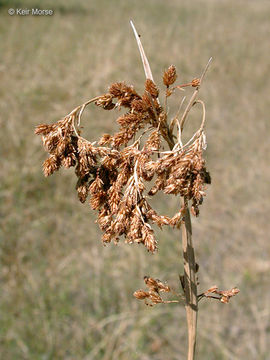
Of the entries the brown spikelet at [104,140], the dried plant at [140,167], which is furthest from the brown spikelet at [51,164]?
the brown spikelet at [104,140]

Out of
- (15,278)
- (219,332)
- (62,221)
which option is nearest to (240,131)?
(62,221)

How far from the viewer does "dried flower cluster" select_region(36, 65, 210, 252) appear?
877 mm

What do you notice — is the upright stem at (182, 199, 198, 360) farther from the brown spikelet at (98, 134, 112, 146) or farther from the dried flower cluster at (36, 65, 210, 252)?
the brown spikelet at (98, 134, 112, 146)

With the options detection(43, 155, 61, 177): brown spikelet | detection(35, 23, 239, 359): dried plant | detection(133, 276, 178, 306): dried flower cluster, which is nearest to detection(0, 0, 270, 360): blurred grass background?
detection(133, 276, 178, 306): dried flower cluster

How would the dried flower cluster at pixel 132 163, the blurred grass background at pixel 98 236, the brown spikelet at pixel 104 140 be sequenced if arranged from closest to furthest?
the dried flower cluster at pixel 132 163
the brown spikelet at pixel 104 140
the blurred grass background at pixel 98 236

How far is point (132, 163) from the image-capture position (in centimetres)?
96

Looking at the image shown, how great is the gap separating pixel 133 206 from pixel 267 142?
6.75 metres

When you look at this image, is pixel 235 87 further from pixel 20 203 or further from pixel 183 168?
pixel 183 168

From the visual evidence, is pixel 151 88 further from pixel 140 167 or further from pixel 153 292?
pixel 153 292

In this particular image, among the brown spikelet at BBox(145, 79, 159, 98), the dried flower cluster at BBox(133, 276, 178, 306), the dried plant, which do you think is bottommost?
the dried flower cluster at BBox(133, 276, 178, 306)

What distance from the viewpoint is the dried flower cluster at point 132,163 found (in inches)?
34.5

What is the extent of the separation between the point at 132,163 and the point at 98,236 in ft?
13.4

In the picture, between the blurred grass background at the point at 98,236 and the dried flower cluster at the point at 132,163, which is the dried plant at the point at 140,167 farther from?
the blurred grass background at the point at 98,236

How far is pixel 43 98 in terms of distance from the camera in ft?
21.2
